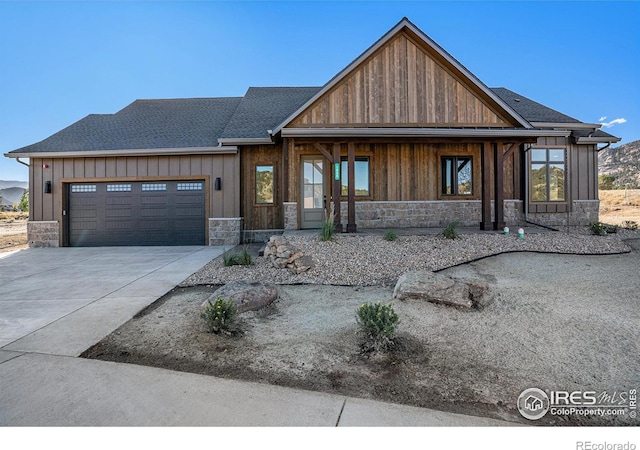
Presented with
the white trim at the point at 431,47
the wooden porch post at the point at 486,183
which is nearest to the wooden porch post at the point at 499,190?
the wooden porch post at the point at 486,183

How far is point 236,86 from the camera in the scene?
1741cm

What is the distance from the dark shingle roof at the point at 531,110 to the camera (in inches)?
421

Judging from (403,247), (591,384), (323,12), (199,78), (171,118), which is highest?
(199,78)

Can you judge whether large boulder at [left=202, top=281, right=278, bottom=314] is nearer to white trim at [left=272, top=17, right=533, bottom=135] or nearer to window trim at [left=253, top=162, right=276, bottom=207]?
white trim at [left=272, top=17, right=533, bottom=135]

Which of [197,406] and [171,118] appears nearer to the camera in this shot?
[197,406]

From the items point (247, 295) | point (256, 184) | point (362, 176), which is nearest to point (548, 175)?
point (362, 176)

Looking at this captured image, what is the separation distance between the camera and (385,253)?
21.3 ft

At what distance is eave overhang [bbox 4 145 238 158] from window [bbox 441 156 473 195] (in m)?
6.96

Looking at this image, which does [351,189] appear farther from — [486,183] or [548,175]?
[548,175]

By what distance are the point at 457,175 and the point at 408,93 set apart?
3.21 metres
